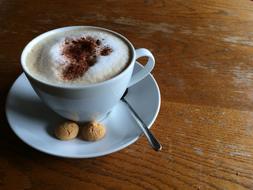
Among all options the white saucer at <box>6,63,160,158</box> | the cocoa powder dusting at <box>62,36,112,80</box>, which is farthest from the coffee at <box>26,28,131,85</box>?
the white saucer at <box>6,63,160,158</box>

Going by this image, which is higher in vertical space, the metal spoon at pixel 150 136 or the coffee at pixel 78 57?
the coffee at pixel 78 57

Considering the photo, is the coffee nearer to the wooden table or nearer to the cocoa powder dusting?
the cocoa powder dusting

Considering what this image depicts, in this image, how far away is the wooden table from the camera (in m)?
0.56

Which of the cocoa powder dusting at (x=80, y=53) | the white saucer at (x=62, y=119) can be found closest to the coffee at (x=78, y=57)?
the cocoa powder dusting at (x=80, y=53)

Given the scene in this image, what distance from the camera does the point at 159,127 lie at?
0.66 metres

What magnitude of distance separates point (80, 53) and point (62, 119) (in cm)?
14

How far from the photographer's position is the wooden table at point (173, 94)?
22.1 inches

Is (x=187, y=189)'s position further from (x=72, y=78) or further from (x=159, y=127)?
(x=72, y=78)

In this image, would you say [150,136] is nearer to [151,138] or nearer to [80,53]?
[151,138]

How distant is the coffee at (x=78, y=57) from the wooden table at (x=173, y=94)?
5.7 inches

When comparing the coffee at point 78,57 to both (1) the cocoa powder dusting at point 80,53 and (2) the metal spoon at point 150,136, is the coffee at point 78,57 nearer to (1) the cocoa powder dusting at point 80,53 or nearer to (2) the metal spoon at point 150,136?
(1) the cocoa powder dusting at point 80,53

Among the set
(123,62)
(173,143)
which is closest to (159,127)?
(173,143)

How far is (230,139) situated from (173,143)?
0.11 m

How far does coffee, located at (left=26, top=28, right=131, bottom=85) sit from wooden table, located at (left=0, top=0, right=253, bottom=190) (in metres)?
0.14
